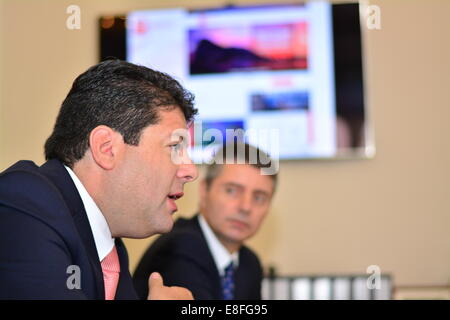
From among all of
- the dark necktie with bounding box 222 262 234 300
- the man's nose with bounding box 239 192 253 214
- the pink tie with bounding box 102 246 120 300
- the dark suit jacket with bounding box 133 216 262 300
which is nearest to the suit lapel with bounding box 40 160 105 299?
the pink tie with bounding box 102 246 120 300

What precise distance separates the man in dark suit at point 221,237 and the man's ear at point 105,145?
67 cm

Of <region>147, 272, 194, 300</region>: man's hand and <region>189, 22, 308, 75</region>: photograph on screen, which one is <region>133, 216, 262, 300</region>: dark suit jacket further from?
<region>189, 22, 308, 75</region>: photograph on screen

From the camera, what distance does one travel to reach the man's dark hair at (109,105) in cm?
130

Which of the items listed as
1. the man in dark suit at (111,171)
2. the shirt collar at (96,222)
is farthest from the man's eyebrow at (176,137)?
the shirt collar at (96,222)

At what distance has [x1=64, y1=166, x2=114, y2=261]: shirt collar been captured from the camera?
1.30m

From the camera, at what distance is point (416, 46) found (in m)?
3.09

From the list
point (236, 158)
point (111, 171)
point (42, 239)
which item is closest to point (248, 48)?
point (236, 158)

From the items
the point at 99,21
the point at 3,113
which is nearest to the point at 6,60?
the point at 3,113

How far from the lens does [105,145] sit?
51.2 inches

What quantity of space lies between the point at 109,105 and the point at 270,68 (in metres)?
1.91

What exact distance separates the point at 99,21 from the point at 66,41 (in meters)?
0.20

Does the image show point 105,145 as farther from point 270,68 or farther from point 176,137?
point 270,68

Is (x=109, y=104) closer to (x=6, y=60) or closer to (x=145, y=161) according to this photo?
(x=145, y=161)

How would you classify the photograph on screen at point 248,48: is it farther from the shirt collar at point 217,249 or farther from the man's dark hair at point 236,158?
the shirt collar at point 217,249
